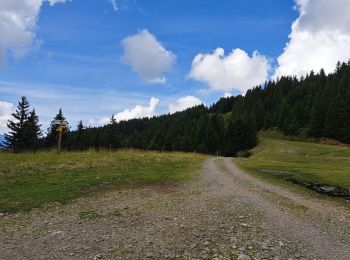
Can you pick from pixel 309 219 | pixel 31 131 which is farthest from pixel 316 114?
pixel 309 219

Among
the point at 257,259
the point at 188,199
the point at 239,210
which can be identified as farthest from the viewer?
the point at 188,199

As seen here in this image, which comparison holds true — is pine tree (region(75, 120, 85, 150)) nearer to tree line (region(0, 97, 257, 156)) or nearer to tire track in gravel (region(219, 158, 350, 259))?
tree line (region(0, 97, 257, 156))

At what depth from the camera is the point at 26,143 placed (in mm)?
76938

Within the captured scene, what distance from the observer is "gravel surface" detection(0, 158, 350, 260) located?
842cm

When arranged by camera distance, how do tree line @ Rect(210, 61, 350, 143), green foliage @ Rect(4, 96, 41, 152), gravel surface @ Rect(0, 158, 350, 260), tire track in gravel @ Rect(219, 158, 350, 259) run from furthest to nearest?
tree line @ Rect(210, 61, 350, 143) < green foliage @ Rect(4, 96, 41, 152) < tire track in gravel @ Rect(219, 158, 350, 259) < gravel surface @ Rect(0, 158, 350, 260)

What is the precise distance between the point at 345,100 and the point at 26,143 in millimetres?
93578

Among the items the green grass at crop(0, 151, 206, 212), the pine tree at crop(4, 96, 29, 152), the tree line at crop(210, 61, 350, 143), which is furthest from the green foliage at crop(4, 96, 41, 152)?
the tree line at crop(210, 61, 350, 143)

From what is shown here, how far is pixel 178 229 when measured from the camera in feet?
34.1

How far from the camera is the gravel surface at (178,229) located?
27.6 feet

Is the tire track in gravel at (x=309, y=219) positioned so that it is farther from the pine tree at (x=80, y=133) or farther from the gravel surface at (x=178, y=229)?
the pine tree at (x=80, y=133)

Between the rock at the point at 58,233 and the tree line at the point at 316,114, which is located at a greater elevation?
the tree line at the point at 316,114

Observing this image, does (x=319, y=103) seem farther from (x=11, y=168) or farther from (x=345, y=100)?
(x=11, y=168)

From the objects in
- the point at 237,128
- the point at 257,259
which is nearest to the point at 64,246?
the point at 257,259

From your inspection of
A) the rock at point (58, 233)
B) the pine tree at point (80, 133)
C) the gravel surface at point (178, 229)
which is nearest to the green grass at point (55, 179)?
the gravel surface at point (178, 229)
